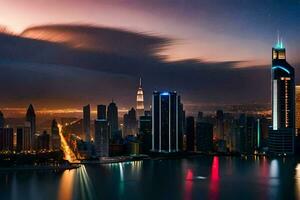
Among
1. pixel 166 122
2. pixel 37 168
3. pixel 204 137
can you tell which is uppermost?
pixel 166 122

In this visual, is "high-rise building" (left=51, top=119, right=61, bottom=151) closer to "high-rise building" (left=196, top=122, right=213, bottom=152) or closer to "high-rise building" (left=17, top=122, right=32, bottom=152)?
"high-rise building" (left=17, top=122, right=32, bottom=152)

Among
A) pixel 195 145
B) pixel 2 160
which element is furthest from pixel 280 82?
pixel 2 160

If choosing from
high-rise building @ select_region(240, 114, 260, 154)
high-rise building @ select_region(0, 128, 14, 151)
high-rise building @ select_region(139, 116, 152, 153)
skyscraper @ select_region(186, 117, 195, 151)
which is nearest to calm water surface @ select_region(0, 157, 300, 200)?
high-rise building @ select_region(0, 128, 14, 151)

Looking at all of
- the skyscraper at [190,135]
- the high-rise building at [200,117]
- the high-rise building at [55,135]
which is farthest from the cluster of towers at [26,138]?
the high-rise building at [200,117]

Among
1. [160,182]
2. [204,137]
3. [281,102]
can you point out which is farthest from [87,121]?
[160,182]

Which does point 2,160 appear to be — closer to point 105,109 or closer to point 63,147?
point 63,147

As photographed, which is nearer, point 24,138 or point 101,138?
point 24,138

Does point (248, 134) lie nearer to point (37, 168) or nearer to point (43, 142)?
point (43, 142)
